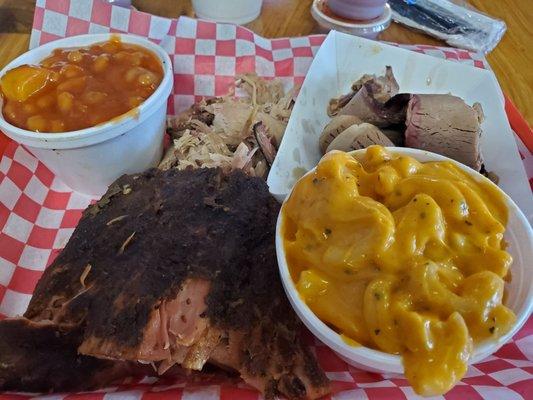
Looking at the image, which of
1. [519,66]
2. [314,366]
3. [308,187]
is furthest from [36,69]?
[519,66]

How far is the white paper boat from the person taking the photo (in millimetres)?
1623

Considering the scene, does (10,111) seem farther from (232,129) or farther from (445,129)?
(445,129)

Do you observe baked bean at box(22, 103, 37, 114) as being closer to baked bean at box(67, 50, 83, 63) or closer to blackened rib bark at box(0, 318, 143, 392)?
baked bean at box(67, 50, 83, 63)

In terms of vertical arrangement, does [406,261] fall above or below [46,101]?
above

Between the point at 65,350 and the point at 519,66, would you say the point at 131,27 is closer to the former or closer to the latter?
the point at 65,350

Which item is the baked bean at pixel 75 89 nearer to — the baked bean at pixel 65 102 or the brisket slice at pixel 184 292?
the baked bean at pixel 65 102

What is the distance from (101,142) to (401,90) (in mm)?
1132

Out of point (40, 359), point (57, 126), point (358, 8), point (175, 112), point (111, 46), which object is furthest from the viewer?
point (358, 8)

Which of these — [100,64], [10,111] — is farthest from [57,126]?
[100,64]

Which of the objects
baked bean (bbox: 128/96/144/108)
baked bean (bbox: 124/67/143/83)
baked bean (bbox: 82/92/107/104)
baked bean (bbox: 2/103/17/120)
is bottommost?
baked bean (bbox: 2/103/17/120)

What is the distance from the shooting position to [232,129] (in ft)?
6.28

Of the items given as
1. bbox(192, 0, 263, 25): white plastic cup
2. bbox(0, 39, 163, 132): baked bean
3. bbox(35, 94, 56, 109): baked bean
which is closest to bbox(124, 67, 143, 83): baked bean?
bbox(0, 39, 163, 132): baked bean

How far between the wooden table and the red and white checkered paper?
0.24 metres

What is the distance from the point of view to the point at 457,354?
2.96 feet
